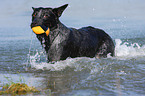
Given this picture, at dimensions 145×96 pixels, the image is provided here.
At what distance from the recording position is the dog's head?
19.9 feet

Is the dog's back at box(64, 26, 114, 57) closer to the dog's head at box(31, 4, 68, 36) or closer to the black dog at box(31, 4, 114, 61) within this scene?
the black dog at box(31, 4, 114, 61)

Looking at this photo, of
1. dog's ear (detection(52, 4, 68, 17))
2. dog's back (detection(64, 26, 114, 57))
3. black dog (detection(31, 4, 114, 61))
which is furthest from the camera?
dog's back (detection(64, 26, 114, 57))

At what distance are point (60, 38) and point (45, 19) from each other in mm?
688

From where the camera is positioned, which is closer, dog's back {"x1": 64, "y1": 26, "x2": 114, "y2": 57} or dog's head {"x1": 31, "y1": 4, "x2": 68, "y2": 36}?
dog's head {"x1": 31, "y1": 4, "x2": 68, "y2": 36}

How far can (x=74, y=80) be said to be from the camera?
5.52 metres

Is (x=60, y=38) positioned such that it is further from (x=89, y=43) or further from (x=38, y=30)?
(x=89, y=43)

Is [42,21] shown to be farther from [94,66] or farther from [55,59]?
[94,66]

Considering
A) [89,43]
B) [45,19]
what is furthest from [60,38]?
[89,43]

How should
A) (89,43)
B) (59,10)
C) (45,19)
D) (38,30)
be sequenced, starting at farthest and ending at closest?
(89,43) → (59,10) → (45,19) → (38,30)

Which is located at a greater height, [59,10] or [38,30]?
[59,10]

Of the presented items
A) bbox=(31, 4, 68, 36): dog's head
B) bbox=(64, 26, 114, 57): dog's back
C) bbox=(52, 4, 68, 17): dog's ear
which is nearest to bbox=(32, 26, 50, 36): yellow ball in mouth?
bbox=(31, 4, 68, 36): dog's head

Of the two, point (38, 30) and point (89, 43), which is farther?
point (89, 43)

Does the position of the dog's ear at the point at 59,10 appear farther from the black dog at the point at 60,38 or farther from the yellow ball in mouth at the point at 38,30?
the yellow ball in mouth at the point at 38,30

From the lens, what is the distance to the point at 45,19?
20.6 feet
